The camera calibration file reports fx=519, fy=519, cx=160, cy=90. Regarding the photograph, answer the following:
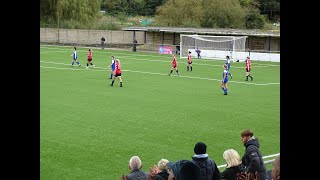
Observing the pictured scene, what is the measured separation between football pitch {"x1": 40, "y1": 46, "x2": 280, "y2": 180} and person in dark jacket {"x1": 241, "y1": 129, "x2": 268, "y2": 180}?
401 cm

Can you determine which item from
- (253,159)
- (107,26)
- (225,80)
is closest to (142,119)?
(225,80)

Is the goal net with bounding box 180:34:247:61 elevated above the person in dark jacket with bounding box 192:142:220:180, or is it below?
above

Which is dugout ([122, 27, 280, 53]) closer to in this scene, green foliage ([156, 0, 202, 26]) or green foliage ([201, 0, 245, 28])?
green foliage ([156, 0, 202, 26])

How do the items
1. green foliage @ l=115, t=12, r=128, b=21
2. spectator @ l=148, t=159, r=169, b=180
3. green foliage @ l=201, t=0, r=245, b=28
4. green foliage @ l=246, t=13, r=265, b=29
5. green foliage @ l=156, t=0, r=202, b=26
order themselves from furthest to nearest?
green foliage @ l=115, t=12, r=128, b=21
green foliage @ l=156, t=0, r=202, b=26
green foliage @ l=246, t=13, r=265, b=29
green foliage @ l=201, t=0, r=245, b=28
spectator @ l=148, t=159, r=169, b=180

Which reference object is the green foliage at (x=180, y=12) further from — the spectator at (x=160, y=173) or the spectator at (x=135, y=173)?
the spectator at (x=160, y=173)

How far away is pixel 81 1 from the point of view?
75625mm

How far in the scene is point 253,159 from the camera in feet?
24.9

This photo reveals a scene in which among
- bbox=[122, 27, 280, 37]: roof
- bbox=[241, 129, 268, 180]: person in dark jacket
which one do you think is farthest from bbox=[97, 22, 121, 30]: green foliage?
bbox=[241, 129, 268, 180]: person in dark jacket

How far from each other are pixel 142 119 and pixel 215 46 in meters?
38.5

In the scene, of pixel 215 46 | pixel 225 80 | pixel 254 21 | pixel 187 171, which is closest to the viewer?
pixel 187 171

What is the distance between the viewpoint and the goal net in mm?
54125

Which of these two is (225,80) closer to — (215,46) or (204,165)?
(204,165)

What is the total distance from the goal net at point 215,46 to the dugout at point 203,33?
317 centimetres
